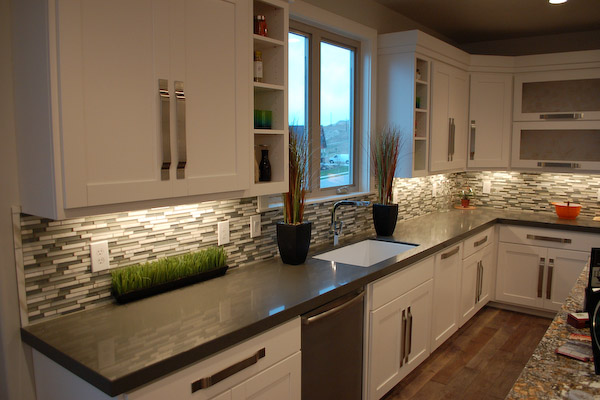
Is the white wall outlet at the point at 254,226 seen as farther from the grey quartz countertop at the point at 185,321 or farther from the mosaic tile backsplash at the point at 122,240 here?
the grey quartz countertop at the point at 185,321

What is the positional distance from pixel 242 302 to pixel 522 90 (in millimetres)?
3898

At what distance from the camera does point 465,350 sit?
139 inches

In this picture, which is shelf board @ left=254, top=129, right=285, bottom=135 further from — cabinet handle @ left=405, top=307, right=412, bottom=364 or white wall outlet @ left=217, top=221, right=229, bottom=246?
cabinet handle @ left=405, top=307, right=412, bottom=364

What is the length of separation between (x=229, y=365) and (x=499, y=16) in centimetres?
373

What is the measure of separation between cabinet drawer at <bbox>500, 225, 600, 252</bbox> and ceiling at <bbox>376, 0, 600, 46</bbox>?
5.94ft

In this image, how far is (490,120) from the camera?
14.9 ft

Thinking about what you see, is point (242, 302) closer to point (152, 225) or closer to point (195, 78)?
point (152, 225)

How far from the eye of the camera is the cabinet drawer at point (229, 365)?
1.45 metres

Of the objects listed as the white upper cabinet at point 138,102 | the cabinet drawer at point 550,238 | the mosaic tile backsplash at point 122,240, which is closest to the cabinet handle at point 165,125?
the white upper cabinet at point 138,102

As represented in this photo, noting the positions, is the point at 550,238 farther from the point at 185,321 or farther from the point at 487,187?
the point at 185,321

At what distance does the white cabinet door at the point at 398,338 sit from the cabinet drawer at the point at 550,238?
1528 millimetres

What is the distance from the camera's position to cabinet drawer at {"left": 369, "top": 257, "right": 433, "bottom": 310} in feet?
8.29

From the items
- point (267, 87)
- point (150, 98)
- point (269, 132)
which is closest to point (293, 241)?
point (269, 132)

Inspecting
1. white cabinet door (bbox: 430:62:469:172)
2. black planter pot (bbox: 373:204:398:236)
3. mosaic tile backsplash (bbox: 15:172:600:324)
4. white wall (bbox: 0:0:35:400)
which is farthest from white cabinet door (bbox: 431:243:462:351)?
white wall (bbox: 0:0:35:400)
